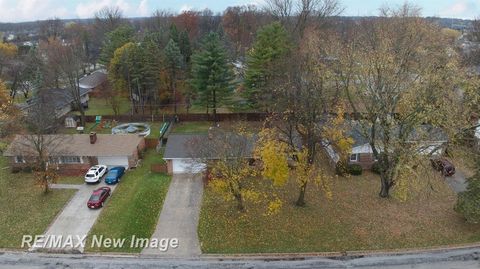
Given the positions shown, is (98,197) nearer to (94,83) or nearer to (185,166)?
(185,166)

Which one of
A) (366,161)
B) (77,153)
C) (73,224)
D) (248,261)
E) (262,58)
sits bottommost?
(248,261)

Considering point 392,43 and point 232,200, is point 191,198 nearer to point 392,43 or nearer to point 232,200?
point 232,200

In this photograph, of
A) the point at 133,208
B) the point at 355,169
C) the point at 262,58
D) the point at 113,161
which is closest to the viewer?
the point at 133,208

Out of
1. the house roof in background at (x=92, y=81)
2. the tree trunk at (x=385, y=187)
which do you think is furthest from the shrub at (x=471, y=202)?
the house roof in background at (x=92, y=81)

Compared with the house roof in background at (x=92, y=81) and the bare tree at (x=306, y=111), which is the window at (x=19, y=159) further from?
the house roof in background at (x=92, y=81)

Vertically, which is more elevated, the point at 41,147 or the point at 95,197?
the point at 41,147

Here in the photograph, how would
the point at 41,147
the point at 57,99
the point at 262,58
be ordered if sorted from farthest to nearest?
the point at 57,99 → the point at 262,58 → the point at 41,147

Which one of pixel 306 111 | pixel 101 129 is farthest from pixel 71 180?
pixel 306 111
